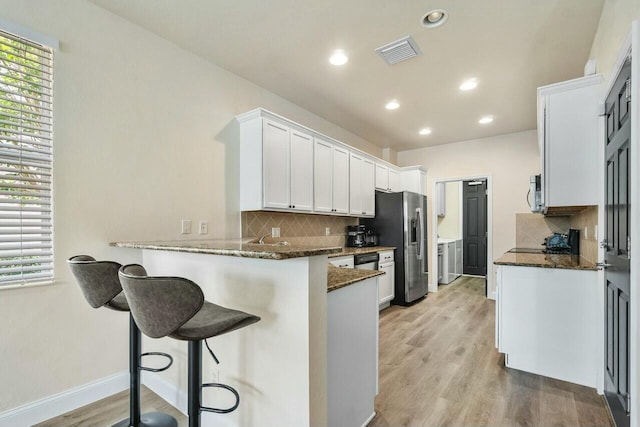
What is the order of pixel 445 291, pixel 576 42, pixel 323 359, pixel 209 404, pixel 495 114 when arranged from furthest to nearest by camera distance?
pixel 445 291 < pixel 495 114 < pixel 576 42 < pixel 209 404 < pixel 323 359

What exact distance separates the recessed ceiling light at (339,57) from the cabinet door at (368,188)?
1922 millimetres

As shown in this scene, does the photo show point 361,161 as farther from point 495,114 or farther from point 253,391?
point 253,391

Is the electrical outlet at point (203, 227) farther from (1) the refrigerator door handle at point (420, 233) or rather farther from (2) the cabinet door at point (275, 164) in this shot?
(1) the refrigerator door handle at point (420, 233)

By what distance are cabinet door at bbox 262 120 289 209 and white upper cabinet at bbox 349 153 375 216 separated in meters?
1.33

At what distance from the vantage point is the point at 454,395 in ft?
7.11

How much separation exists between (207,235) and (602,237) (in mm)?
3090

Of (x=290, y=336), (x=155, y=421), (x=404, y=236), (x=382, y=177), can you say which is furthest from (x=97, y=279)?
(x=382, y=177)

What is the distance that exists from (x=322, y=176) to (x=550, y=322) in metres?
2.62

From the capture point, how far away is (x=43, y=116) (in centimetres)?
189

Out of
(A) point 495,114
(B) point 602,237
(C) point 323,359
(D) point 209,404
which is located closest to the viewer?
(C) point 323,359

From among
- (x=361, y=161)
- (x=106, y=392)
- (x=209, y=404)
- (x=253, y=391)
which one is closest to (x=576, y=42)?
(x=361, y=161)

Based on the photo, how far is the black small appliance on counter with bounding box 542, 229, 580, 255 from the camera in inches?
135

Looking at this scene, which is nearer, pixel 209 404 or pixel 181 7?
pixel 209 404

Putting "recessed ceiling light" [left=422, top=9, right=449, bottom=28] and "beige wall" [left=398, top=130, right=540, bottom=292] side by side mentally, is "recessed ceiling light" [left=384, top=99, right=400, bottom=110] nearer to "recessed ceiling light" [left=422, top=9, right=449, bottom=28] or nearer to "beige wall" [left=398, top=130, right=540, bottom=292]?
"recessed ceiling light" [left=422, top=9, right=449, bottom=28]
